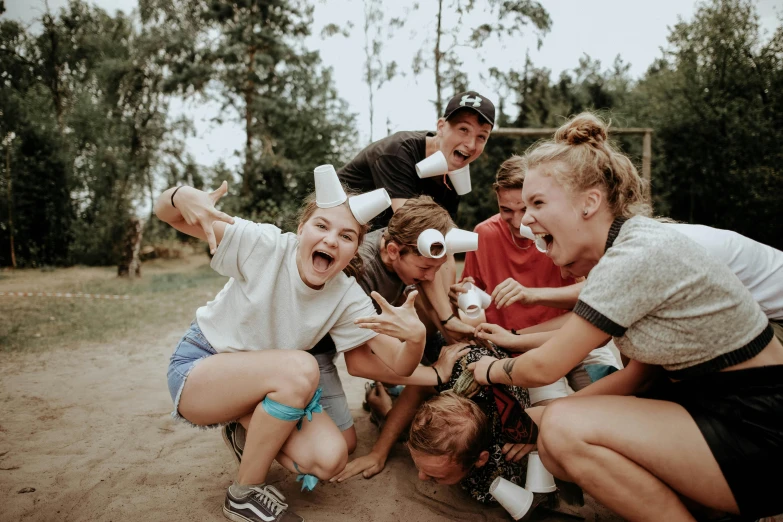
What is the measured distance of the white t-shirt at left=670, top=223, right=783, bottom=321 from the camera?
2.01 m

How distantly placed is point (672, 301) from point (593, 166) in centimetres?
55

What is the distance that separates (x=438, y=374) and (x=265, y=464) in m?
0.89

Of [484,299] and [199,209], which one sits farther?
[484,299]

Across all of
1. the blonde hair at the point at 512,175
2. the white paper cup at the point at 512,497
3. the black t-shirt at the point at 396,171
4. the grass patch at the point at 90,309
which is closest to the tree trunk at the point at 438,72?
the grass patch at the point at 90,309

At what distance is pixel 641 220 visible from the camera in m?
1.76

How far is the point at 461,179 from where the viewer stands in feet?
11.5

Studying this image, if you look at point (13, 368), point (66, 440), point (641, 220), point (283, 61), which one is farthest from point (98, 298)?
point (283, 61)

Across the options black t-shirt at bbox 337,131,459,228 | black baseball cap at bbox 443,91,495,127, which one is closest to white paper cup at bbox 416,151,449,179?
black t-shirt at bbox 337,131,459,228

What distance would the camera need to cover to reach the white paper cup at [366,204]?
232cm

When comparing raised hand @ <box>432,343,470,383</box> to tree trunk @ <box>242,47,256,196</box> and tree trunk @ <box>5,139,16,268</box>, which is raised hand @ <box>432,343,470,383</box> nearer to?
tree trunk @ <box>242,47,256,196</box>

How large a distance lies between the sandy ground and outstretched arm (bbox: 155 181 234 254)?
120cm

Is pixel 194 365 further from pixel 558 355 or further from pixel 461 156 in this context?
pixel 461 156

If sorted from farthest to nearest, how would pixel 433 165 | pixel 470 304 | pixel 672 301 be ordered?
pixel 433 165
pixel 470 304
pixel 672 301

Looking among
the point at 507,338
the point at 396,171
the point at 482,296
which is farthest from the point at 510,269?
the point at 396,171
